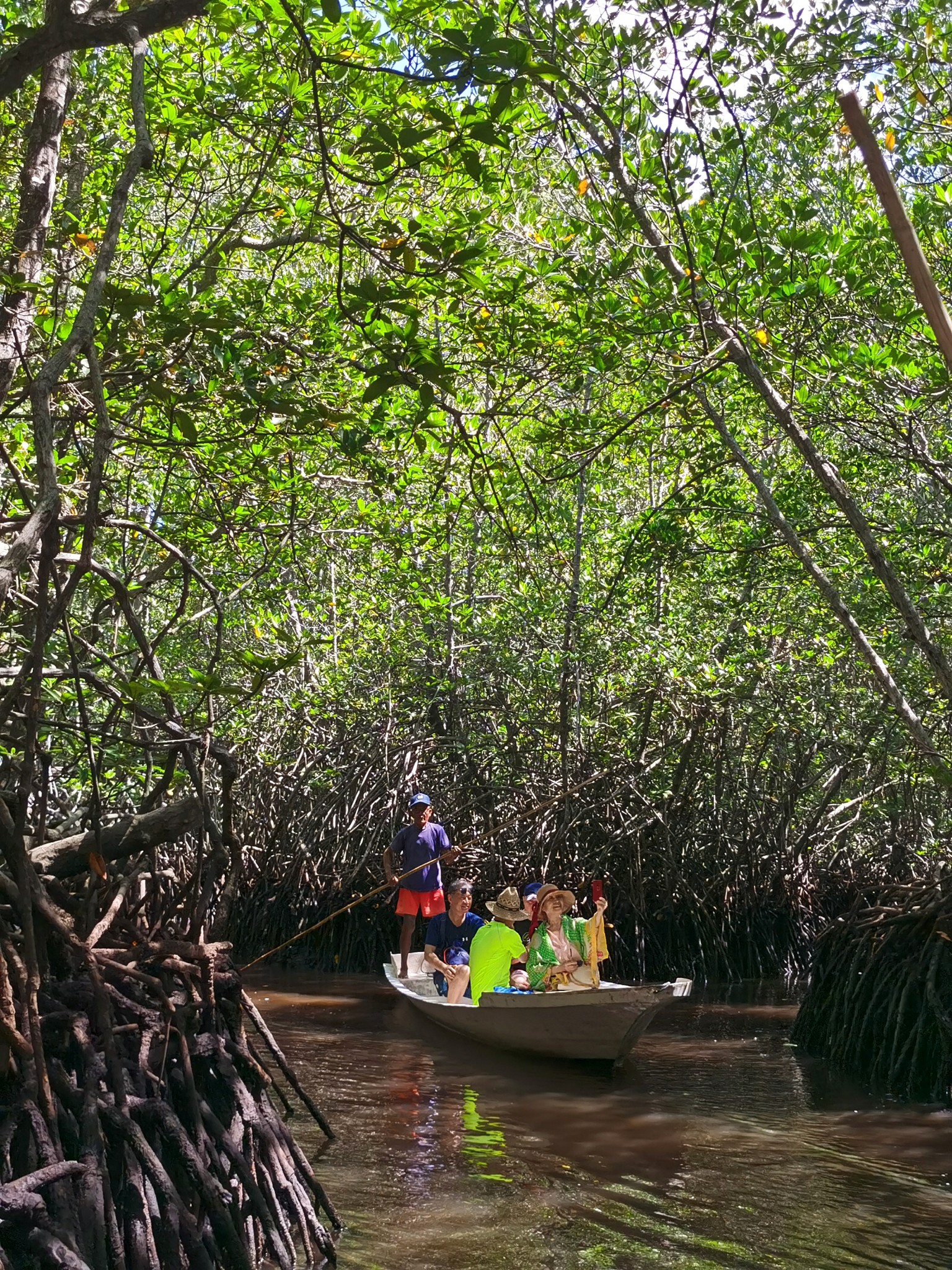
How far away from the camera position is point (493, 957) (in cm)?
815

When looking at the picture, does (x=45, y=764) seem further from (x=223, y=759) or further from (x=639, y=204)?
(x=639, y=204)

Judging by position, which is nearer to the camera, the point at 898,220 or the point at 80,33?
the point at 898,220

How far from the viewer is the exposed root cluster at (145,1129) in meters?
2.86

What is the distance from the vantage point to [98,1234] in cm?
285

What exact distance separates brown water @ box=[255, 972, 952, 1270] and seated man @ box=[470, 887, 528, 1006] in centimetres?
44

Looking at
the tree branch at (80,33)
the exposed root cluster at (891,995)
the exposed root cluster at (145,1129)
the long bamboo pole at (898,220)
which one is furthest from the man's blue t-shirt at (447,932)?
the long bamboo pole at (898,220)

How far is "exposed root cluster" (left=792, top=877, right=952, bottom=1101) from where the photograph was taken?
23.0 ft

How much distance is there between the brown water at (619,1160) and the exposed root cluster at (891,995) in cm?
25

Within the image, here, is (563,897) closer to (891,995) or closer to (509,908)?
(509,908)

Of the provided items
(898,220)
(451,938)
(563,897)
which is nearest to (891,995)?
(563,897)

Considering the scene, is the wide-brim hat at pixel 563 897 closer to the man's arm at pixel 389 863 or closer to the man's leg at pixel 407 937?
the man's arm at pixel 389 863

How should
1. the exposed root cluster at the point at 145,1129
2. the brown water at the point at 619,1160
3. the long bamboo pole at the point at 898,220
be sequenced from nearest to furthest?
the long bamboo pole at the point at 898,220 → the exposed root cluster at the point at 145,1129 → the brown water at the point at 619,1160

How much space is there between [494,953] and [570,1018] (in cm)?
100

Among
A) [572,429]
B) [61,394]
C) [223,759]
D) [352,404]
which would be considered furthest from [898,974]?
[61,394]
